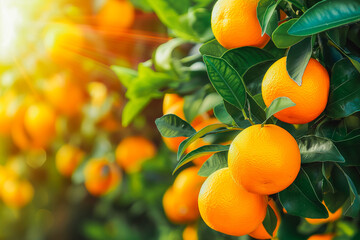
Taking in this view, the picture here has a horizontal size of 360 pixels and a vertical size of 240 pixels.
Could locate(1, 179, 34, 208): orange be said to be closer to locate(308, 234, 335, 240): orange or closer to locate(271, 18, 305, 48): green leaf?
locate(308, 234, 335, 240): orange

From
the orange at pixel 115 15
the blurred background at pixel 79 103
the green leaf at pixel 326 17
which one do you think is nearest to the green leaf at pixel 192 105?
the green leaf at pixel 326 17

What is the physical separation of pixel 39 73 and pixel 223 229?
1.15 meters

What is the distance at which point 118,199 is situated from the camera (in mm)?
1780

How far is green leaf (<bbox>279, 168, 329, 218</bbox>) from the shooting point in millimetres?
585

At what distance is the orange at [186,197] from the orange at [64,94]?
588 millimetres

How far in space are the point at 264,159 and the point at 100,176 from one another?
3.18 ft

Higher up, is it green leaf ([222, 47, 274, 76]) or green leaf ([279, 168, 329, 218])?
green leaf ([222, 47, 274, 76])

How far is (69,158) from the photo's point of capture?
158 cm

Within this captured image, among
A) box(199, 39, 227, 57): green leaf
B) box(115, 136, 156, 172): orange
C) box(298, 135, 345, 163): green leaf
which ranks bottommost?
box(115, 136, 156, 172): orange

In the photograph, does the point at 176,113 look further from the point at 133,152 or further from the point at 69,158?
the point at 69,158

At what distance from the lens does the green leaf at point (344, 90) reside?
0.57 meters

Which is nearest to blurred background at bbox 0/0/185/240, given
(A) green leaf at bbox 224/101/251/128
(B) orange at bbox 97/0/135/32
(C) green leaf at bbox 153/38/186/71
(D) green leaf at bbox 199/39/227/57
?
(B) orange at bbox 97/0/135/32

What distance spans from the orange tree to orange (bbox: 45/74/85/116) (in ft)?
2.75

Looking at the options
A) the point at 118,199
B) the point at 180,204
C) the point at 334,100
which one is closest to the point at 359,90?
the point at 334,100
